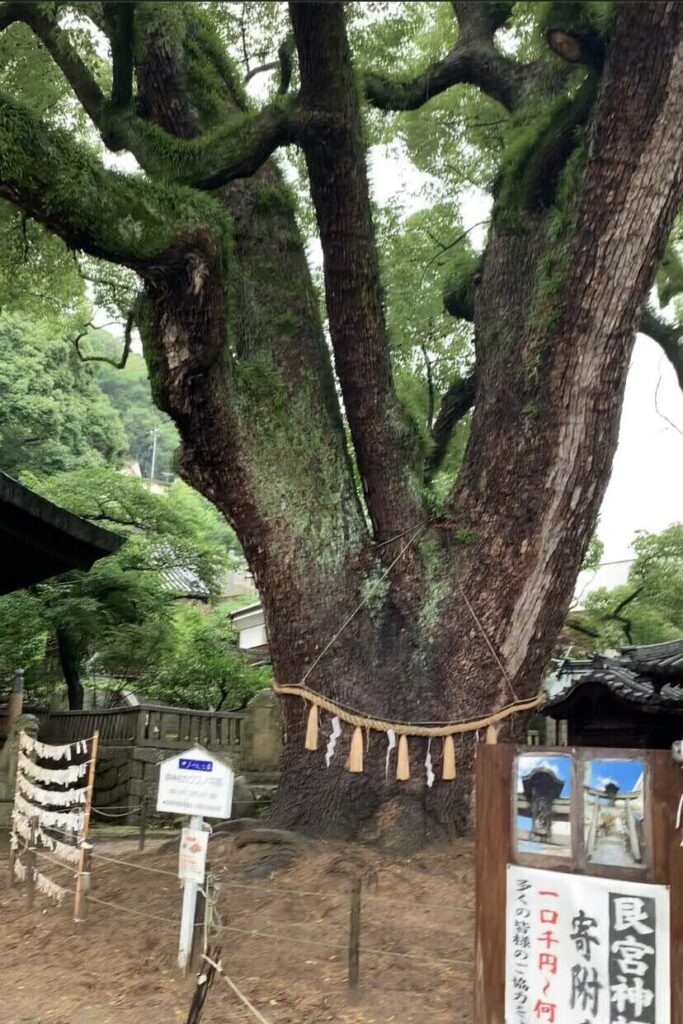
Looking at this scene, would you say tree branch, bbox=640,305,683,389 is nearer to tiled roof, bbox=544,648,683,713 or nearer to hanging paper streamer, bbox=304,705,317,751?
tiled roof, bbox=544,648,683,713

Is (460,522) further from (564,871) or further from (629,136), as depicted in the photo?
(564,871)

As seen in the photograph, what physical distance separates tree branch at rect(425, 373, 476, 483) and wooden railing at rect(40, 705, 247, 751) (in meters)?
6.69

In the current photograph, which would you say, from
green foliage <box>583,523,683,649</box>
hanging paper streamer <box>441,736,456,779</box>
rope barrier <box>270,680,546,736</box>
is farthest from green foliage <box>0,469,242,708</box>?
hanging paper streamer <box>441,736,456,779</box>

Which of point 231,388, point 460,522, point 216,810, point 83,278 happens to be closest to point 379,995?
point 216,810

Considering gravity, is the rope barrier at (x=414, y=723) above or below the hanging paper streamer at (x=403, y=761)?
above

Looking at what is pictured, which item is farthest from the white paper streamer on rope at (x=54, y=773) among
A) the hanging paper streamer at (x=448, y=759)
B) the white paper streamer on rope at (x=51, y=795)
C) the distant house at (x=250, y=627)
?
the distant house at (x=250, y=627)

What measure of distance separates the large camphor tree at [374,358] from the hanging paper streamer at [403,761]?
0.09 meters

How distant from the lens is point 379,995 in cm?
424

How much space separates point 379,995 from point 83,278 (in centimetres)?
941

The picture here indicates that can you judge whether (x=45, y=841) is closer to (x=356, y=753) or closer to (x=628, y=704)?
(x=356, y=753)

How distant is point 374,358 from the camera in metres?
6.48

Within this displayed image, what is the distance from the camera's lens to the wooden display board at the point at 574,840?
9.48 feet

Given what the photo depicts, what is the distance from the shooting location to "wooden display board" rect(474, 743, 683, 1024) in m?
2.89

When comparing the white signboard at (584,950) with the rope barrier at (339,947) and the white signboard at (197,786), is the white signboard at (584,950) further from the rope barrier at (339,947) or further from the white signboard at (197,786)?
the white signboard at (197,786)
